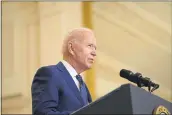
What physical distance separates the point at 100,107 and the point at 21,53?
3.29 metres

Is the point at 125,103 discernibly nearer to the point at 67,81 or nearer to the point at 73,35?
the point at 67,81

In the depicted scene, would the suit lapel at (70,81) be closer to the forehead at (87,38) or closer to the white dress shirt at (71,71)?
the white dress shirt at (71,71)

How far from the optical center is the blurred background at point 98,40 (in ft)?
16.1

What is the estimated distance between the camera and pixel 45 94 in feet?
7.10

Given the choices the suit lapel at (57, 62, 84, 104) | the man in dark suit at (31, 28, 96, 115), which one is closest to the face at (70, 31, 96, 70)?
the man in dark suit at (31, 28, 96, 115)

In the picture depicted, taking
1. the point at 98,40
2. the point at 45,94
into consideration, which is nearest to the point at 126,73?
the point at 45,94

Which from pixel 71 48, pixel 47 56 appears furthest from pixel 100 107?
pixel 47 56

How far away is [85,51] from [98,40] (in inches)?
104

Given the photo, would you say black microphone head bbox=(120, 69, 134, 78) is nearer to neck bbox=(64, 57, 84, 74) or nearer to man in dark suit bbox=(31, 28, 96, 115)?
man in dark suit bbox=(31, 28, 96, 115)

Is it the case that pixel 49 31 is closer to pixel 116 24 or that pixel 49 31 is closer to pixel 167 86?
pixel 116 24

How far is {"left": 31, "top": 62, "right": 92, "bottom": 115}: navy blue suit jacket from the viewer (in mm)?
2121

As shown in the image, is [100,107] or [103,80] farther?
[103,80]

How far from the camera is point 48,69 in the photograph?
2287 mm

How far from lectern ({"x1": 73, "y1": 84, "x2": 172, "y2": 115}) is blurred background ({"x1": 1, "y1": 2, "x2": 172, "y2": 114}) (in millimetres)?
3105
